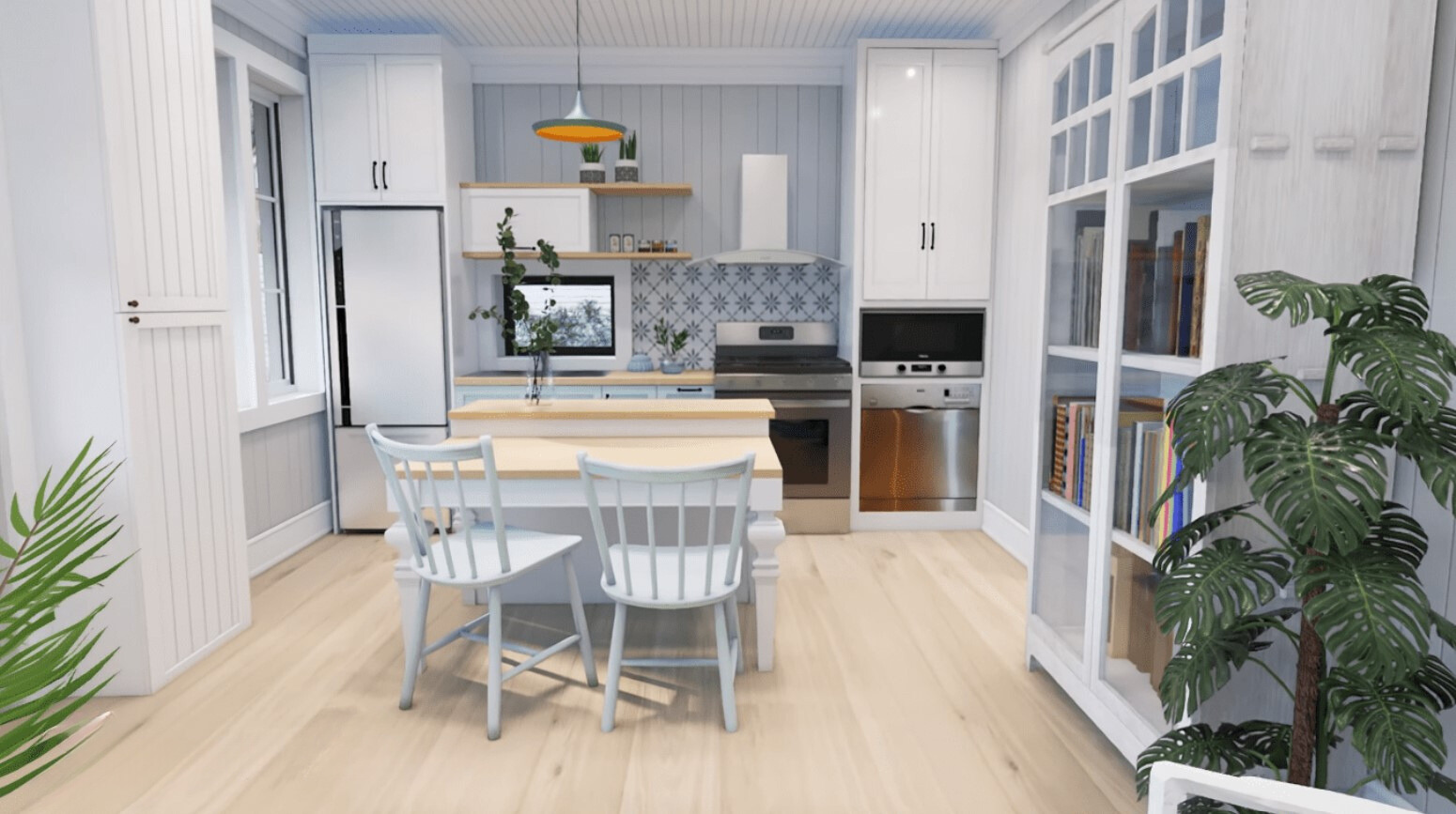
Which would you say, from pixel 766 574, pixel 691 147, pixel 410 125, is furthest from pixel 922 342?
pixel 410 125

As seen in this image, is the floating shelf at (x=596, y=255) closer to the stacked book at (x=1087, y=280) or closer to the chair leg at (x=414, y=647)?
the chair leg at (x=414, y=647)

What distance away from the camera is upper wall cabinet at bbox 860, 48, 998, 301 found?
4.63 metres

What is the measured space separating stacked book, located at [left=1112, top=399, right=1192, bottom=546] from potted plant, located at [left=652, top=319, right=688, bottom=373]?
9.97 feet

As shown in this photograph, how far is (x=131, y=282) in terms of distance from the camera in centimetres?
272

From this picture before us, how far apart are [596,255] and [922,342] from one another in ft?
6.21

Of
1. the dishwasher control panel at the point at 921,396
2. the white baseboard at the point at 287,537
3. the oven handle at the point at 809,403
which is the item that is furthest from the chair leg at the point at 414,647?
the dishwasher control panel at the point at 921,396

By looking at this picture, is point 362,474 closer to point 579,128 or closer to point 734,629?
point 579,128

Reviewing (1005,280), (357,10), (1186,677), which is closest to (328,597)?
(357,10)

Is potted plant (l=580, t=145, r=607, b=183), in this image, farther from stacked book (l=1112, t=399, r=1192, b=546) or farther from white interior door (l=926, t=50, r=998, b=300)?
stacked book (l=1112, t=399, r=1192, b=546)

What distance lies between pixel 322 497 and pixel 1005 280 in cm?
391

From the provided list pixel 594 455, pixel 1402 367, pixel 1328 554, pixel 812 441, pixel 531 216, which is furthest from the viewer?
pixel 531 216

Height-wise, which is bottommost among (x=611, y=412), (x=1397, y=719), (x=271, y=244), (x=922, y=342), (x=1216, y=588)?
(x=1397, y=719)

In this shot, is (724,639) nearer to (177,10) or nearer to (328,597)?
(328,597)

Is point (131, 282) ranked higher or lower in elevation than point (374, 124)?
lower
